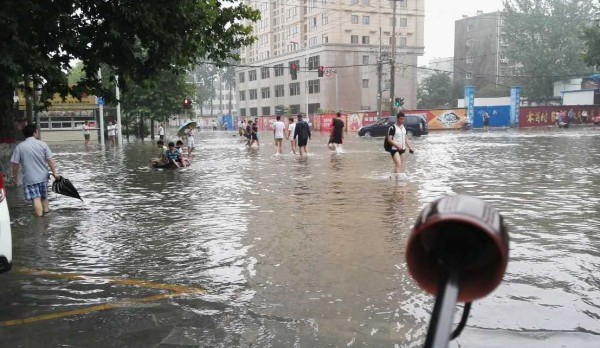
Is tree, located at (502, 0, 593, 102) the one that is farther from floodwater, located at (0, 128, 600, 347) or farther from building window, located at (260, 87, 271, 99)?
floodwater, located at (0, 128, 600, 347)

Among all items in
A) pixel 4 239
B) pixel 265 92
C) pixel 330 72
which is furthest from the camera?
pixel 265 92

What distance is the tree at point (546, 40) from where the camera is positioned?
6656 centimetres

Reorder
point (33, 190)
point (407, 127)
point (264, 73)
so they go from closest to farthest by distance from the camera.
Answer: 1. point (33, 190)
2. point (407, 127)
3. point (264, 73)

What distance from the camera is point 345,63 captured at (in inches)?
2869

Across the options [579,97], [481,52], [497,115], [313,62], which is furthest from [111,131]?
[481,52]

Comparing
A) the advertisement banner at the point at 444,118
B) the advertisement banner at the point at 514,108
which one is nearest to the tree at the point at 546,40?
the advertisement banner at the point at 514,108

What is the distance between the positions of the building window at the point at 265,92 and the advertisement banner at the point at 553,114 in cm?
4356

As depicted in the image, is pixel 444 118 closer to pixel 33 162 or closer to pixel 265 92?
pixel 265 92

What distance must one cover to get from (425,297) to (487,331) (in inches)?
33.8

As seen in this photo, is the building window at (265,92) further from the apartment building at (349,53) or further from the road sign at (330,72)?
the road sign at (330,72)

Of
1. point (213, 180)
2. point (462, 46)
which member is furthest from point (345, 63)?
point (213, 180)

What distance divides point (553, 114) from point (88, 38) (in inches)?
2106

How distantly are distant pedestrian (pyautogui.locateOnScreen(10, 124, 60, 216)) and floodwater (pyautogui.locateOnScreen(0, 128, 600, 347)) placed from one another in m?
0.43

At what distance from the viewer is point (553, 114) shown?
2122 inches
